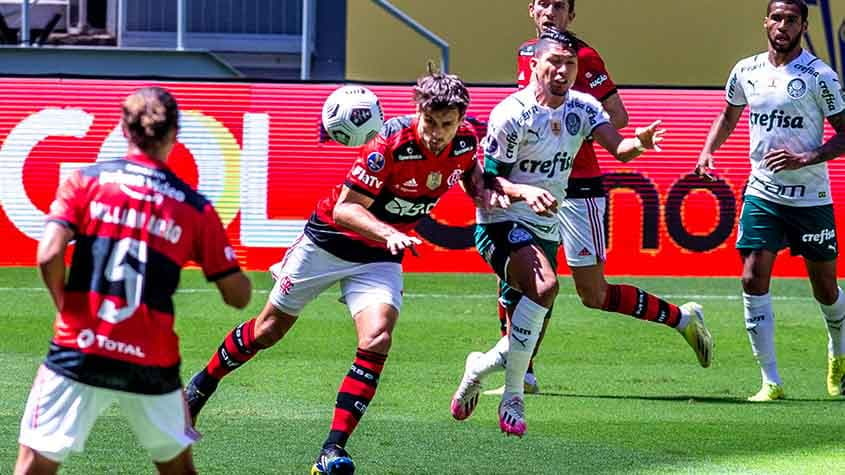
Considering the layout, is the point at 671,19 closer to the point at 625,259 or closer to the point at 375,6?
the point at 375,6

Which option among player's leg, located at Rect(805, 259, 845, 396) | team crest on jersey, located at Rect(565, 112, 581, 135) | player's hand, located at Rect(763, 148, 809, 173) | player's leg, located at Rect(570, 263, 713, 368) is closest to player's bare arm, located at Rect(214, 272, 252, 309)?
team crest on jersey, located at Rect(565, 112, 581, 135)

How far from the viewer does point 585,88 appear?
9984mm

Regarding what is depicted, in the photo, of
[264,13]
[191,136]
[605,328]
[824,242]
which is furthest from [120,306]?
[264,13]

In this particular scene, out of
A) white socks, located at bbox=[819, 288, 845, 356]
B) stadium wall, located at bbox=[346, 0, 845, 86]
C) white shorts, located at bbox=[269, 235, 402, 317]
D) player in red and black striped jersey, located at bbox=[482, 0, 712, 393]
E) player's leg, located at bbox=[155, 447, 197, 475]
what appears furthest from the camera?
stadium wall, located at bbox=[346, 0, 845, 86]

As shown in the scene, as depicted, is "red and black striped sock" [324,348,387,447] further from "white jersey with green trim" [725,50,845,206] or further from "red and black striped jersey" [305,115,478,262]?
"white jersey with green trim" [725,50,845,206]

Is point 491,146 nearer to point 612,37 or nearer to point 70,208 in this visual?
point 70,208

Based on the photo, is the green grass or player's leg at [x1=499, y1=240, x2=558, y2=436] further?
player's leg at [x1=499, y1=240, x2=558, y2=436]

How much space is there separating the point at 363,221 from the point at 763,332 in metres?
3.49

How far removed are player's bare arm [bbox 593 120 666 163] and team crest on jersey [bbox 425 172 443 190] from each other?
1218mm

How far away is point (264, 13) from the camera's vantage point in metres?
22.1

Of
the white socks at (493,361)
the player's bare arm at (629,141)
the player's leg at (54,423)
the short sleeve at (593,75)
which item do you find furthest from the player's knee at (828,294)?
the player's leg at (54,423)

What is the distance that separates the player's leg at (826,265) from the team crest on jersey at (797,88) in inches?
28.8

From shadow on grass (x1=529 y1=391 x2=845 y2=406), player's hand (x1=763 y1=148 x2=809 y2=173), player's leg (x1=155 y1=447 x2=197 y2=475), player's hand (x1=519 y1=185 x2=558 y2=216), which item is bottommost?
shadow on grass (x1=529 y1=391 x2=845 y2=406)

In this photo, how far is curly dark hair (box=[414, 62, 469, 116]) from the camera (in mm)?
7371
